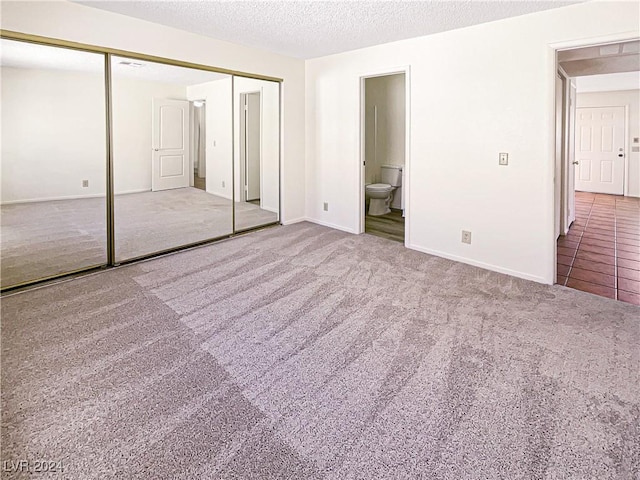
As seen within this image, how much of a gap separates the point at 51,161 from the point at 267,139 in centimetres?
257

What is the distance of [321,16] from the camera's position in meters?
3.60

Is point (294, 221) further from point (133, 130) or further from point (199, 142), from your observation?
point (133, 130)

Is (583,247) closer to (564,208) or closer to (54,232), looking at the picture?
(564,208)

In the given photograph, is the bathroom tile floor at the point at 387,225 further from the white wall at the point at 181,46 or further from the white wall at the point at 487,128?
the white wall at the point at 181,46

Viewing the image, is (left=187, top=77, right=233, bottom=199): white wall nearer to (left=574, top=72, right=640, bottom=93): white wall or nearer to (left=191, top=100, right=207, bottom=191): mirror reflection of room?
(left=191, top=100, right=207, bottom=191): mirror reflection of room

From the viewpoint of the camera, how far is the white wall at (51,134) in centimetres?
320

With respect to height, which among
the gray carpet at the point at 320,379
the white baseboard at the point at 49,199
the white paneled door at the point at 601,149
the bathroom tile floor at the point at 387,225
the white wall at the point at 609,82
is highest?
the white wall at the point at 609,82

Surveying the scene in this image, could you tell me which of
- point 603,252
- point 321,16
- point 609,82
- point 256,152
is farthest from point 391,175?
point 609,82

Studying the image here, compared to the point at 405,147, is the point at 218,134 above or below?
above

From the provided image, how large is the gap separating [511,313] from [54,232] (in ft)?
12.9

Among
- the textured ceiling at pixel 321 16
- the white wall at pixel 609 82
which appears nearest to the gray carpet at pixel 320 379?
Result: the textured ceiling at pixel 321 16

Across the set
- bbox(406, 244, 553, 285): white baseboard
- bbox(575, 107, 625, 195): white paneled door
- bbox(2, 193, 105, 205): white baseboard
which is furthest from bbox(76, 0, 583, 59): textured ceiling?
bbox(575, 107, 625, 195): white paneled door

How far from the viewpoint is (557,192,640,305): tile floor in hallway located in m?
Answer: 3.53

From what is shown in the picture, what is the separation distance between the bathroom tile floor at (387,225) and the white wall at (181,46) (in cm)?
106
